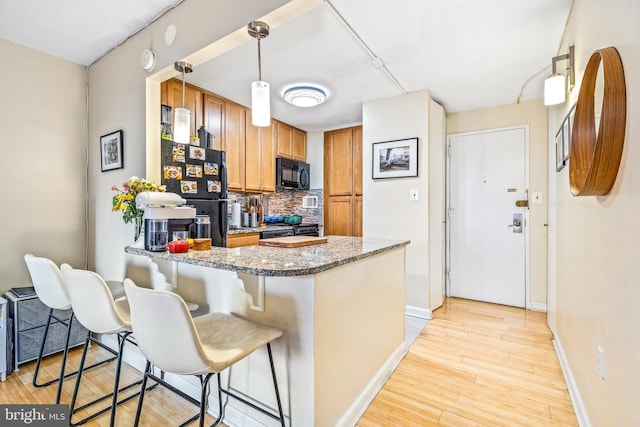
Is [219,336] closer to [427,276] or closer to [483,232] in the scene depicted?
[427,276]

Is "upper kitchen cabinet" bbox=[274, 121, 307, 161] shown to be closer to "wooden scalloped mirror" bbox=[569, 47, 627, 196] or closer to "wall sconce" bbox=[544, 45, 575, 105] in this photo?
"wall sconce" bbox=[544, 45, 575, 105]

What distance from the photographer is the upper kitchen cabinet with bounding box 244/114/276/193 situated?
3643 millimetres

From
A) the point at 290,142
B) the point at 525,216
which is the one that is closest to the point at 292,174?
the point at 290,142

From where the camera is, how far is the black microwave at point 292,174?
4.07 m

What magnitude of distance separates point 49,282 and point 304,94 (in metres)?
2.47

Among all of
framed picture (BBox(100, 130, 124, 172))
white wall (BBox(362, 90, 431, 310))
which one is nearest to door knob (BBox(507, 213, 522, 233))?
white wall (BBox(362, 90, 431, 310))

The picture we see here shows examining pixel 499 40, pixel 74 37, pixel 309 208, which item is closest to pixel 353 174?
pixel 309 208

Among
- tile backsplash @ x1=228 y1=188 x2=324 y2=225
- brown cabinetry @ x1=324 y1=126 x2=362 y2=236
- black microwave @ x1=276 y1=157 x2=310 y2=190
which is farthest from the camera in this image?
tile backsplash @ x1=228 y1=188 x2=324 y2=225

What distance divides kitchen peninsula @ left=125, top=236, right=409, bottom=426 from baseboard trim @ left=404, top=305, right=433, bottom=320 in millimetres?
1453

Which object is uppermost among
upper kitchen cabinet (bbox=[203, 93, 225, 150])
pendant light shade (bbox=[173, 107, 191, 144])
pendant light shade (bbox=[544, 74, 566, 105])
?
upper kitchen cabinet (bbox=[203, 93, 225, 150])

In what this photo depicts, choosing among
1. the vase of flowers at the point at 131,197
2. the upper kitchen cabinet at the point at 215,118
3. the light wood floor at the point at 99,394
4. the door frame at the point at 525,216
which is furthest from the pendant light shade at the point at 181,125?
the door frame at the point at 525,216

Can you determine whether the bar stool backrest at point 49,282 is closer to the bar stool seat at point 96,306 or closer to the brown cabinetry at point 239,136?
the bar stool seat at point 96,306

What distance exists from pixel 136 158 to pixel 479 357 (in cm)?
295

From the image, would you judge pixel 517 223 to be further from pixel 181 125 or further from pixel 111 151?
pixel 111 151
